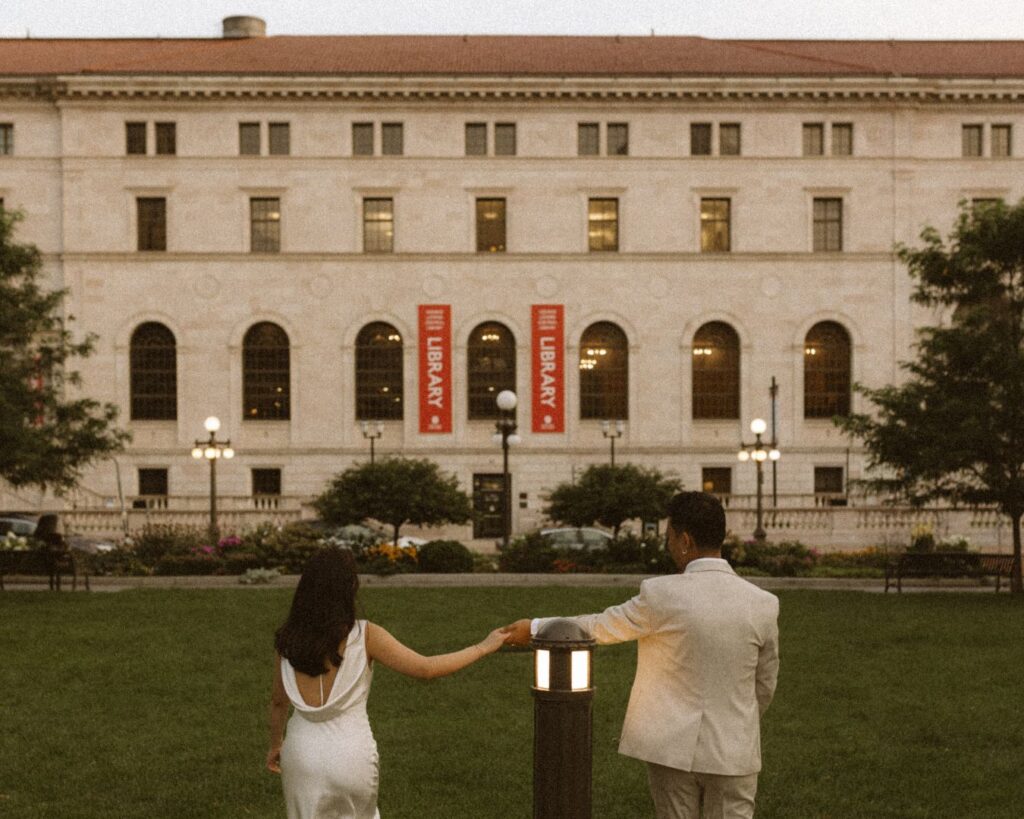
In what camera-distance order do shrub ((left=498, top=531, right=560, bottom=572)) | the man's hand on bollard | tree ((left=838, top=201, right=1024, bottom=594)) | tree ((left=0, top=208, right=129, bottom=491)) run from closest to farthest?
the man's hand on bollard, tree ((left=838, top=201, right=1024, bottom=594)), tree ((left=0, top=208, right=129, bottom=491)), shrub ((left=498, top=531, right=560, bottom=572))

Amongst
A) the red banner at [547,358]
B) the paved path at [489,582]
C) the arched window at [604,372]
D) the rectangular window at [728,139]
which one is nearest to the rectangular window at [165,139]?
the red banner at [547,358]

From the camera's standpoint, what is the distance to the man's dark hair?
5.31 m

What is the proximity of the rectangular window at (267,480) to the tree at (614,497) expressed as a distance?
1348 centimetres

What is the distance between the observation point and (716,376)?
49469 mm

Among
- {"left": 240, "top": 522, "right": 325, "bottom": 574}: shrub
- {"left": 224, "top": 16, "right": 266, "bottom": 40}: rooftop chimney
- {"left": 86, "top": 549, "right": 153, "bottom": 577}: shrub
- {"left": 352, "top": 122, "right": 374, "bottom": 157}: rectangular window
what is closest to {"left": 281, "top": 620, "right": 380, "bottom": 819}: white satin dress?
{"left": 240, "top": 522, "right": 325, "bottom": 574}: shrub

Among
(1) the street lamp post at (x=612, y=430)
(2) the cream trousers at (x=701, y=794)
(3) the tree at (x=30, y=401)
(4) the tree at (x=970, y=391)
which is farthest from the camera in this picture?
(1) the street lamp post at (x=612, y=430)

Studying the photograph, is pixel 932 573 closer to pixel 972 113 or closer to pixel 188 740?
pixel 188 740

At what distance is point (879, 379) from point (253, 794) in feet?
145

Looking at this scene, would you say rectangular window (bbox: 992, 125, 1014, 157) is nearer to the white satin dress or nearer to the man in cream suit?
the man in cream suit

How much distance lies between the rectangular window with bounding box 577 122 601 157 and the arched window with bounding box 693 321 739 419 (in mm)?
8620

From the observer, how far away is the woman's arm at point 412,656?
210 inches

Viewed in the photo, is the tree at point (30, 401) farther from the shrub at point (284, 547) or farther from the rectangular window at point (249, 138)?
the rectangular window at point (249, 138)

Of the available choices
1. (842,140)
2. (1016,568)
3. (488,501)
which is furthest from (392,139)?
(1016,568)

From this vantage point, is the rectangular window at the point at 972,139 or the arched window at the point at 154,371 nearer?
the arched window at the point at 154,371
